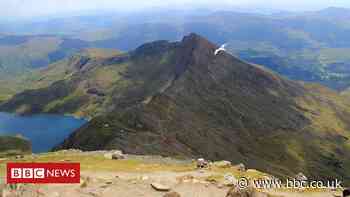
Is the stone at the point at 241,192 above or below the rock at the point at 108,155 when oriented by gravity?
above

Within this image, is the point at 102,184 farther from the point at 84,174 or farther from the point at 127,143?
the point at 127,143

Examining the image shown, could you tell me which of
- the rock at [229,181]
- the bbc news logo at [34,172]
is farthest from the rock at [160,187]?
the bbc news logo at [34,172]

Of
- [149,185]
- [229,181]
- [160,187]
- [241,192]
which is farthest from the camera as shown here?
[229,181]

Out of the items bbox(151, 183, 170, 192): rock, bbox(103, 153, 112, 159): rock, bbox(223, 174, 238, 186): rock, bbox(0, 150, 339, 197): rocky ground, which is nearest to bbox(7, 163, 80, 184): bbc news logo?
bbox(0, 150, 339, 197): rocky ground

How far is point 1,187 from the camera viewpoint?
36.2 m

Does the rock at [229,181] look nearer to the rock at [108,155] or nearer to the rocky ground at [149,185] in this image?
the rocky ground at [149,185]

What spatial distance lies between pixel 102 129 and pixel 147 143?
99.3ft

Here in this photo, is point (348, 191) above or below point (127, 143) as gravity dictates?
above

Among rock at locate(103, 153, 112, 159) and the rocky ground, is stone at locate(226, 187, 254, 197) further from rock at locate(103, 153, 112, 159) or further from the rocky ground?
rock at locate(103, 153, 112, 159)

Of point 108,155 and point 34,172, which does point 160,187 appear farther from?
point 108,155

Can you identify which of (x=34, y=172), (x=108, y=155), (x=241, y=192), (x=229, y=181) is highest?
(x=34, y=172)

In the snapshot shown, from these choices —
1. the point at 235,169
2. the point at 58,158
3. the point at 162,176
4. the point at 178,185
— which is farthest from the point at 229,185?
the point at 58,158

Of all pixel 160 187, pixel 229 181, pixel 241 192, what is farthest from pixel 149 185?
pixel 241 192

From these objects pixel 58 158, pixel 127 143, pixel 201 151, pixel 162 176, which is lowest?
pixel 201 151
